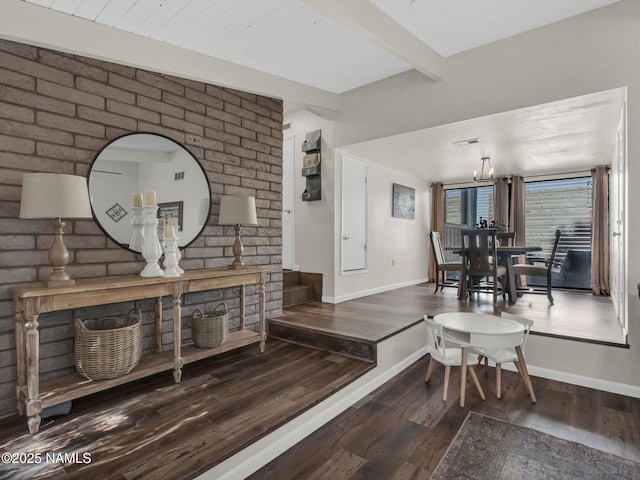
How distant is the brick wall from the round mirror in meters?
0.07

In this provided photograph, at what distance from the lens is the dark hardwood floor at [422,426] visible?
5.82 feet

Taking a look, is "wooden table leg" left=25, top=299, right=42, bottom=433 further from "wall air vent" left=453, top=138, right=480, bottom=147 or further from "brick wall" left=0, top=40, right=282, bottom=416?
"wall air vent" left=453, top=138, right=480, bottom=147

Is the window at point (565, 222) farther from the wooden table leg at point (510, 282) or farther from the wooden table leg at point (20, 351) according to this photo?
the wooden table leg at point (20, 351)

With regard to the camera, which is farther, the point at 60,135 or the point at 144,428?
the point at 60,135

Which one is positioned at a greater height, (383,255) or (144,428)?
(383,255)

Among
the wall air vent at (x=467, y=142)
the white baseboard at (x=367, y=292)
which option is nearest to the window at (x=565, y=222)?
the white baseboard at (x=367, y=292)

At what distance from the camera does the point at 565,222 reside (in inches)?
230

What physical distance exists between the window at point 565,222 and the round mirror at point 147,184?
18.6 ft

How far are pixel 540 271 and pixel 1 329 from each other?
5307 millimetres

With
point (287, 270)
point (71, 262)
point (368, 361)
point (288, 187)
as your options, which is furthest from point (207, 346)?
point (288, 187)

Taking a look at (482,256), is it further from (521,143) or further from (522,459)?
(522,459)

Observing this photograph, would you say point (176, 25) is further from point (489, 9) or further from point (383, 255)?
point (383, 255)

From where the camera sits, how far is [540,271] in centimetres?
448

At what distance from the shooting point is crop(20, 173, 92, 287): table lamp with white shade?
181cm
